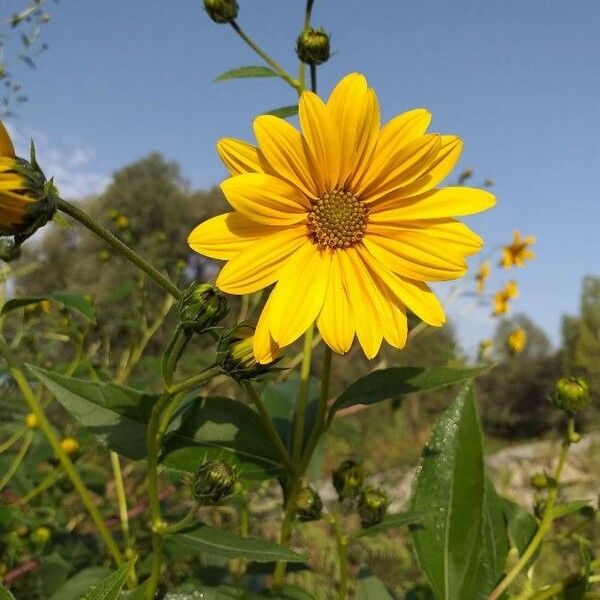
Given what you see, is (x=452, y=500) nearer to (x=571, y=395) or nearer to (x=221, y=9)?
(x=571, y=395)

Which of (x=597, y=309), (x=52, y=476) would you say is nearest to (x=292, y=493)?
(x=52, y=476)

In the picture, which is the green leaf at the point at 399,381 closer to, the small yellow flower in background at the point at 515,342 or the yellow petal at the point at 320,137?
the yellow petal at the point at 320,137

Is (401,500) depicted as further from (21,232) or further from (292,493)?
(21,232)

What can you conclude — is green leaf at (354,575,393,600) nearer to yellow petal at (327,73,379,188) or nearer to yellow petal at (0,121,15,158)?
yellow petal at (327,73,379,188)

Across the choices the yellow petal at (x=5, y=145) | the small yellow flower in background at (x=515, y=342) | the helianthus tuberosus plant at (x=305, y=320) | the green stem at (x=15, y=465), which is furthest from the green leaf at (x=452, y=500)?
the small yellow flower in background at (x=515, y=342)

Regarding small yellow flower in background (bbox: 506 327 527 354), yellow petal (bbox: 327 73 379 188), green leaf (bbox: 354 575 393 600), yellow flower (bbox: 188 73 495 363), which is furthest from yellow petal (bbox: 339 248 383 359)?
small yellow flower in background (bbox: 506 327 527 354)

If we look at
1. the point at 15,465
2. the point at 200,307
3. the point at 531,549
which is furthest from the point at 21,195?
the point at 15,465
